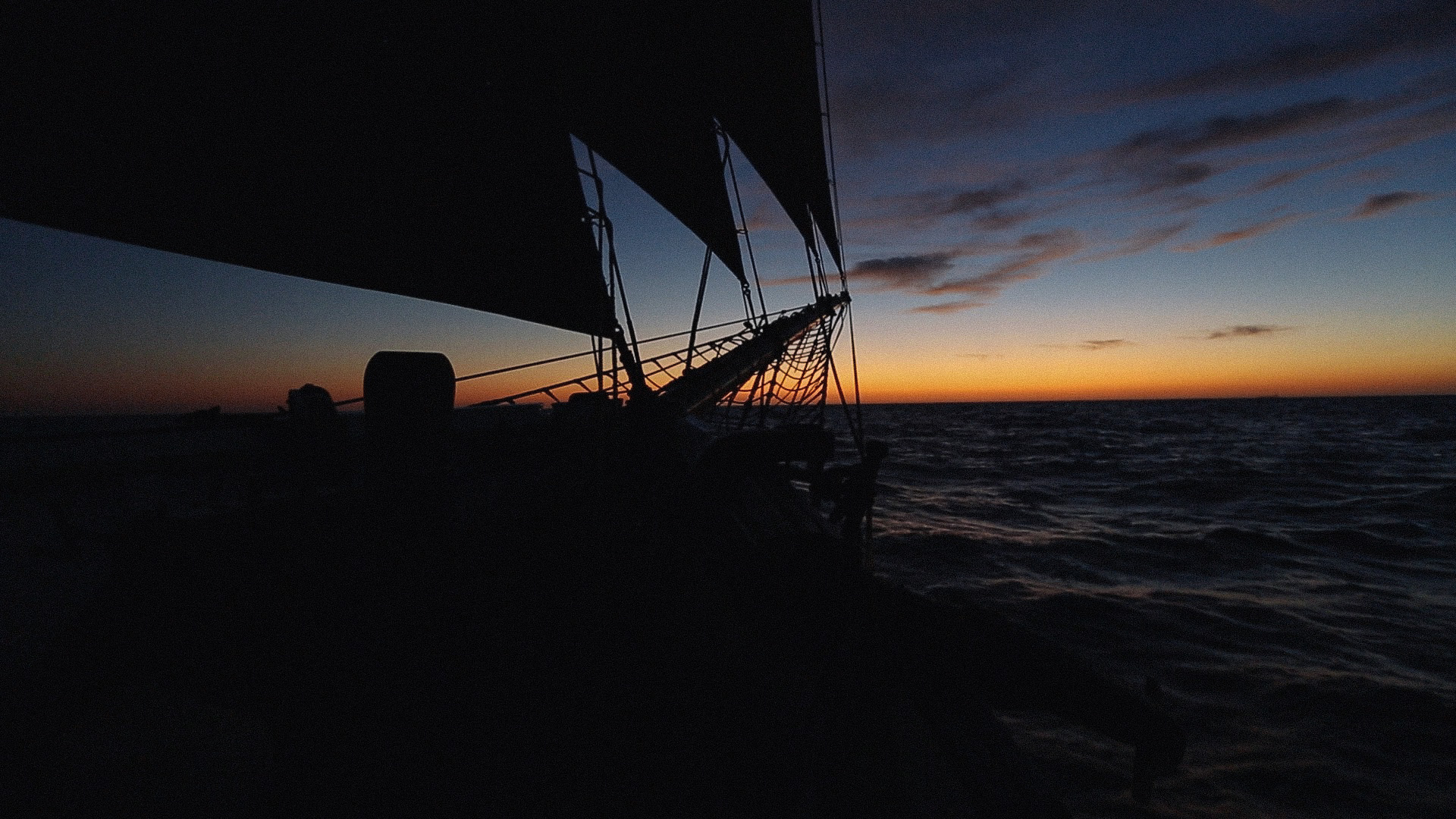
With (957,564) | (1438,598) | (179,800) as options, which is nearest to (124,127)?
(179,800)

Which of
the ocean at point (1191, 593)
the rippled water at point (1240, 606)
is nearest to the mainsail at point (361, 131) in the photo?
the ocean at point (1191, 593)

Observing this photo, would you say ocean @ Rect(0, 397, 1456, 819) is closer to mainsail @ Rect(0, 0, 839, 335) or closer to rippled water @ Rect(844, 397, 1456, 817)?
rippled water @ Rect(844, 397, 1456, 817)

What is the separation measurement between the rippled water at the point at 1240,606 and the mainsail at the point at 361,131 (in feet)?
23.7

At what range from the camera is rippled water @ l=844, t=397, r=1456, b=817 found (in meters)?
5.16

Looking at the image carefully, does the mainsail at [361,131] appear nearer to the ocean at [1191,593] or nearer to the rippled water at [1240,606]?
the ocean at [1191,593]

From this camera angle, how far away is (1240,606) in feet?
29.5

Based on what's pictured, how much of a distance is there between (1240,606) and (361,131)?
43.9 ft

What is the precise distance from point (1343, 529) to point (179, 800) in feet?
69.7

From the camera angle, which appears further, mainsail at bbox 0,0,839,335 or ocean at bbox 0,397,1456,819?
ocean at bbox 0,397,1456,819

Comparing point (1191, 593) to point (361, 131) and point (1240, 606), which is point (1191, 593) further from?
point (361, 131)

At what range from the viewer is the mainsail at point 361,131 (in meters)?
3.07

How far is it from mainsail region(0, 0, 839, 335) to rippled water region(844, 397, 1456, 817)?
721cm

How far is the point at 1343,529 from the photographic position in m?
13.8

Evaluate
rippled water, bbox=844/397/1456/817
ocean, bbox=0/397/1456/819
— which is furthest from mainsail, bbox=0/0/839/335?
rippled water, bbox=844/397/1456/817
